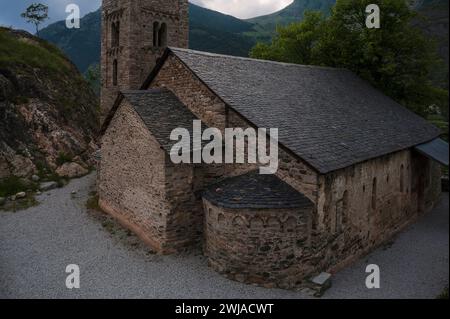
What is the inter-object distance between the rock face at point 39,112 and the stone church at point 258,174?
8.61 m

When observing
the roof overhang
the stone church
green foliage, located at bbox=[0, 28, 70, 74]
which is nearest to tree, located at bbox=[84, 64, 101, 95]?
green foliage, located at bbox=[0, 28, 70, 74]

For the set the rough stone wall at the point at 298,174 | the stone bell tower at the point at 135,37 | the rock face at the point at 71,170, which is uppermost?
the stone bell tower at the point at 135,37

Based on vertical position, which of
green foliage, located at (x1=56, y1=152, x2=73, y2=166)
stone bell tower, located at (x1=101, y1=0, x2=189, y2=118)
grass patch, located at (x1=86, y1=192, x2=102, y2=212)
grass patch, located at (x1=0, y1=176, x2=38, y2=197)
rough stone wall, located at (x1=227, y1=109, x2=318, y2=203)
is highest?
stone bell tower, located at (x1=101, y1=0, x2=189, y2=118)

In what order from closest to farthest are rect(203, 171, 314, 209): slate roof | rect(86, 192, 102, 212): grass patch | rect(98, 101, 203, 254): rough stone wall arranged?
rect(203, 171, 314, 209): slate roof → rect(98, 101, 203, 254): rough stone wall → rect(86, 192, 102, 212): grass patch

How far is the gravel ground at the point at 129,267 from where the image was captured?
34.9 ft

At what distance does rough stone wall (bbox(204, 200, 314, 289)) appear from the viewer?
1084 cm

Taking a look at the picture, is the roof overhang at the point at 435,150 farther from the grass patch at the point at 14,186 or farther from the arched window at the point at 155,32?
the grass patch at the point at 14,186

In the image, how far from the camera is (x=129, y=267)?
12031mm

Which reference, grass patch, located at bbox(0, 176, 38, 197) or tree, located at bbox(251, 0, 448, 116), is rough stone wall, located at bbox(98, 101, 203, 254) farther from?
tree, located at bbox(251, 0, 448, 116)

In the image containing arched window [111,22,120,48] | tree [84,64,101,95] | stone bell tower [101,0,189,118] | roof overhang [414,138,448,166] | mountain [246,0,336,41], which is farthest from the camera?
mountain [246,0,336,41]

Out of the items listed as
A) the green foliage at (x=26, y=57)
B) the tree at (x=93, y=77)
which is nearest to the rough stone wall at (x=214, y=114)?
the green foliage at (x=26, y=57)

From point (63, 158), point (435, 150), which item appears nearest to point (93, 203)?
point (63, 158)

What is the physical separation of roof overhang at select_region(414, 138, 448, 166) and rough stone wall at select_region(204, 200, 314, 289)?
8.82 m

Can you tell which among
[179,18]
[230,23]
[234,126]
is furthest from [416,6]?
[230,23]
